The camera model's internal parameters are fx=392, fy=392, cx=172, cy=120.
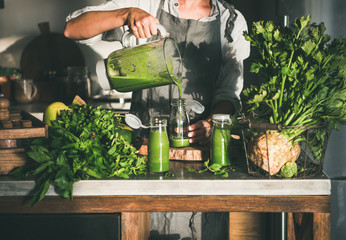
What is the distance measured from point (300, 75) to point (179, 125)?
451mm

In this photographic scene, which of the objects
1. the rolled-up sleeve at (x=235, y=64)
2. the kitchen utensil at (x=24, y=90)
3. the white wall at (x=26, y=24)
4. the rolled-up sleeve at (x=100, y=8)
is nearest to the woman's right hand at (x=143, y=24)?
the rolled-up sleeve at (x=100, y=8)

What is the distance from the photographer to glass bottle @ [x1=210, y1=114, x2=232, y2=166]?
3.96ft

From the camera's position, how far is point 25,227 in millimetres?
1132

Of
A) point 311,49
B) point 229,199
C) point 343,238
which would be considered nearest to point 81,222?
point 229,199

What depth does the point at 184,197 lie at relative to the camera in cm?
111

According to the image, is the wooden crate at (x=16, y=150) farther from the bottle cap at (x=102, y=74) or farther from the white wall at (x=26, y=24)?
the white wall at (x=26, y=24)

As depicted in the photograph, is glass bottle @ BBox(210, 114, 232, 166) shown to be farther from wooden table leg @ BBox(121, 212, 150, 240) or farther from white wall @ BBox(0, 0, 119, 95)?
white wall @ BBox(0, 0, 119, 95)

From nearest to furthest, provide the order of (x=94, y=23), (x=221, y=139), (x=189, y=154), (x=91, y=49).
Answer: (x=221, y=139)
(x=189, y=154)
(x=94, y=23)
(x=91, y=49)

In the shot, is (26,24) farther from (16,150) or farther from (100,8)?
(16,150)

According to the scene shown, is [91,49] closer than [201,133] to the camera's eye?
No

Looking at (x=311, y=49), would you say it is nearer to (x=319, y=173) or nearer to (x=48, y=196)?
(x=319, y=173)

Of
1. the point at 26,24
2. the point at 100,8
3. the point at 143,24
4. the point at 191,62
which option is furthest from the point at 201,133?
the point at 26,24

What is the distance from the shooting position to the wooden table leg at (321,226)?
43.1 inches

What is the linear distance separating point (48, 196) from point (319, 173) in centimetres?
79
